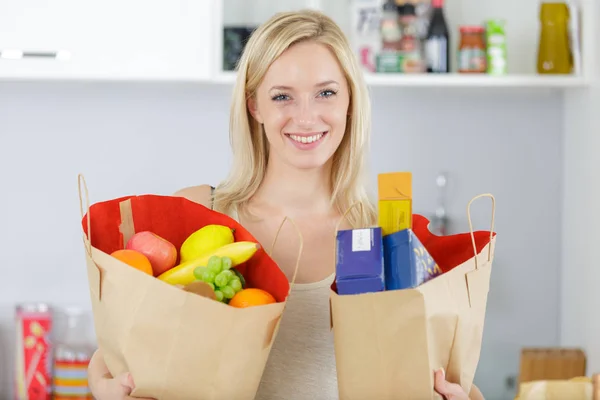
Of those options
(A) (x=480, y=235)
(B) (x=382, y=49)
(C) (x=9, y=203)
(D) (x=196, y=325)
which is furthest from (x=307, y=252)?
(C) (x=9, y=203)

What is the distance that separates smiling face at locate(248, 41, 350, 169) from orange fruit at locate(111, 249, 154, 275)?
1.32 ft

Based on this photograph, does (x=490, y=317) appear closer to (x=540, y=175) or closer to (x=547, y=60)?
(x=540, y=175)

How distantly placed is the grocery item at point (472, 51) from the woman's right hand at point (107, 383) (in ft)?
4.26

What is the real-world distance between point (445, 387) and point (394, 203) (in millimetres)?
251

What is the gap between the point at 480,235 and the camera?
1170 millimetres

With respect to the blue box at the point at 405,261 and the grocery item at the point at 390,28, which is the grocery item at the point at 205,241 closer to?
the blue box at the point at 405,261

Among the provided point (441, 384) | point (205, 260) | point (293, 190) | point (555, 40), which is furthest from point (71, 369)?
point (555, 40)

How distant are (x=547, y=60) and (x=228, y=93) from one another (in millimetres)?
889

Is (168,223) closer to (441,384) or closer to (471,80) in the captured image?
(441,384)

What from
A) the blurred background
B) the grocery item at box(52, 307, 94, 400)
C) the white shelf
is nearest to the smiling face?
the white shelf

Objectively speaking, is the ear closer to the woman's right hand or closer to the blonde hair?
the blonde hair

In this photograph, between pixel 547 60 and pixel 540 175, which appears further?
pixel 540 175

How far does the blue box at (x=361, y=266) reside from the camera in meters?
0.99

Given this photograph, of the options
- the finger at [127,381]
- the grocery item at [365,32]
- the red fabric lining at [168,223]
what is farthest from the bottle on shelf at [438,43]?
the finger at [127,381]
